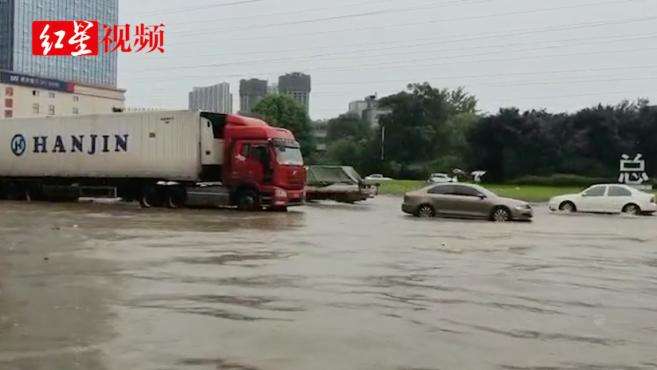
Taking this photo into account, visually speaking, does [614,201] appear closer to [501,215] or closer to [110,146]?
[501,215]

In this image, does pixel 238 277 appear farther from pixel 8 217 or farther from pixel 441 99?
pixel 441 99

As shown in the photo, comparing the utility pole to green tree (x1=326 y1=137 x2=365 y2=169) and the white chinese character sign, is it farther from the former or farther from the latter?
the white chinese character sign

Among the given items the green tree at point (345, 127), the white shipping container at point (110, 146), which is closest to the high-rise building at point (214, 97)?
the white shipping container at point (110, 146)

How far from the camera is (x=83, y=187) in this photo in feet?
104

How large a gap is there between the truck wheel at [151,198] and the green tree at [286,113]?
5693 centimetres

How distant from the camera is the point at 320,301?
8.84 m

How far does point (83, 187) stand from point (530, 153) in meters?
53.4

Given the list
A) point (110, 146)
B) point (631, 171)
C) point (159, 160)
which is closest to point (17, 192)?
point (110, 146)

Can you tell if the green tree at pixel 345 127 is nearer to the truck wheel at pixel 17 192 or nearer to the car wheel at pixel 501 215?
the truck wheel at pixel 17 192

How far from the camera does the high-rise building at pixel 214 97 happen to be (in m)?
56.6

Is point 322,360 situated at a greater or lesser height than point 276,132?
lesser

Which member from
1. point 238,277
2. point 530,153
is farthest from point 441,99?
point 238,277

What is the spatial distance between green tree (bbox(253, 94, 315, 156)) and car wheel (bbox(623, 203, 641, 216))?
60.3m

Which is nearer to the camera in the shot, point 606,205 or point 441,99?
point 606,205
